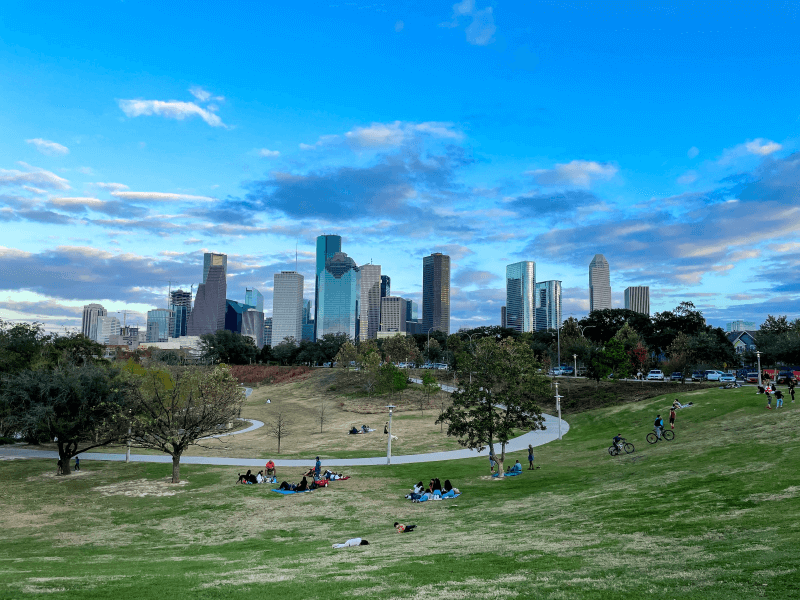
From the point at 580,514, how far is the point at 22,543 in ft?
77.2

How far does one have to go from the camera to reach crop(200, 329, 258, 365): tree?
154 metres

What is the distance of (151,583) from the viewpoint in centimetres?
1327

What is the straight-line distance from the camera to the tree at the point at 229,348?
506 feet

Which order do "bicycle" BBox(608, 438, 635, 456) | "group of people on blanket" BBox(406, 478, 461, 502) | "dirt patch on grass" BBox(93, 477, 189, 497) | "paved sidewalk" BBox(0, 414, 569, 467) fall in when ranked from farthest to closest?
"paved sidewalk" BBox(0, 414, 569, 467) → "bicycle" BBox(608, 438, 635, 456) → "dirt patch on grass" BBox(93, 477, 189, 497) → "group of people on blanket" BBox(406, 478, 461, 502)

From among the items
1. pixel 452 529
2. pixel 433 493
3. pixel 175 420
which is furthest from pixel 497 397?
pixel 175 420

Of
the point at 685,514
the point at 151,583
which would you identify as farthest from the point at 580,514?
the point at 151,583

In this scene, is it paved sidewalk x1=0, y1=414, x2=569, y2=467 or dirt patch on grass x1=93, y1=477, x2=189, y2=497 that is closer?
dirt patch on grass x1=93, y1=477, x2=189, y2=497

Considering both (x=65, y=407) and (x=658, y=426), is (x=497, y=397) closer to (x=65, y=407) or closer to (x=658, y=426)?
(x=658, y=426)

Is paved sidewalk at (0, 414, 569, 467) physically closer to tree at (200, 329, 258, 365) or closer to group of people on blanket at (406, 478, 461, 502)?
group of people on blanket at (406, 478, 461, 502)

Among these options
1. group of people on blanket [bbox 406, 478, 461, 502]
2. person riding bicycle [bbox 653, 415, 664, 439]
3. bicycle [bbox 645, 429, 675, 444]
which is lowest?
group of people on blanket [bbox 406, 478, 461, 502]

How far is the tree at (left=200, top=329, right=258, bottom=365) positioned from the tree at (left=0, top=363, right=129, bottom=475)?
116 meters

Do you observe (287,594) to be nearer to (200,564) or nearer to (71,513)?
(200,564)

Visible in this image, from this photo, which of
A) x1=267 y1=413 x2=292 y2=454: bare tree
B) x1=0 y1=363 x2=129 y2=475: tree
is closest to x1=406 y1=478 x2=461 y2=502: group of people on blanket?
x1=0 y1=363 x2=129 y2=475: tree

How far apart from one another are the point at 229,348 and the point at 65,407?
124 metres
